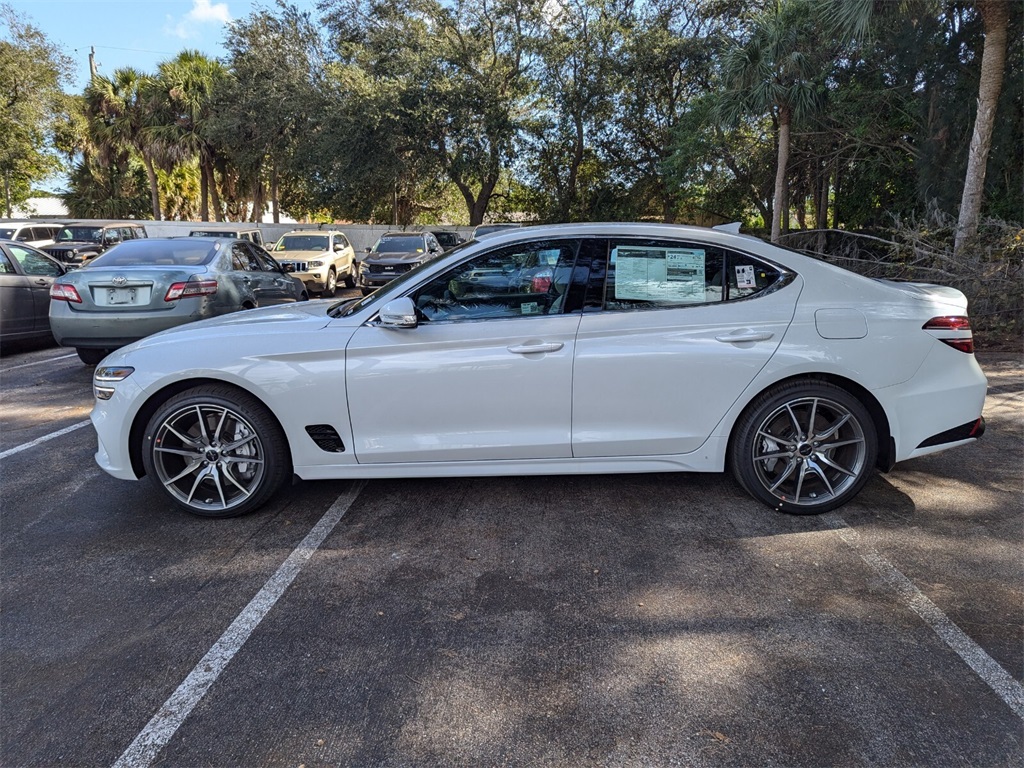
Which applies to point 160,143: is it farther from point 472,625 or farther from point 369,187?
point 472,625

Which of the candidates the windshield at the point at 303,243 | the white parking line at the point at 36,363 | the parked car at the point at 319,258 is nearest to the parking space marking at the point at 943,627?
the white parking line at the point at 36,363

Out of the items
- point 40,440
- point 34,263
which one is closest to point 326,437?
point 40,440

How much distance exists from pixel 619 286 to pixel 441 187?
28.1 meters

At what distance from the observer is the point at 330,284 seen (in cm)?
1673

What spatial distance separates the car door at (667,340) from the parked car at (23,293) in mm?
8464

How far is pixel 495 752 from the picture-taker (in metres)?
2.13

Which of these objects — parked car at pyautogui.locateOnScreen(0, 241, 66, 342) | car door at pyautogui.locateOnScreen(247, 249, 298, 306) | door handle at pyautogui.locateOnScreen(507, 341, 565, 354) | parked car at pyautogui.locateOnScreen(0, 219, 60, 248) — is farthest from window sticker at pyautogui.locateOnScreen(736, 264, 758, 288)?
parked car at pyautogui.locateOnScreen(0, 219, 60, 248)

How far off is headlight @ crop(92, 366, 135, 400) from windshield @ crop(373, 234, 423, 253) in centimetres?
1388

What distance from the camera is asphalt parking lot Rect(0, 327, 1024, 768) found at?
220cm

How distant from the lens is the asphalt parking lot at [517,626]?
2.20 m

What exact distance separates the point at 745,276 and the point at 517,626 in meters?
2.30

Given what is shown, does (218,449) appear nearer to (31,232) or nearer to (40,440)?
(40,440)

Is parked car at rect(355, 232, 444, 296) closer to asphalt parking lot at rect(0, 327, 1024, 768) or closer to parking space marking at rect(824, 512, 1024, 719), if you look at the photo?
asphalt parking lot at rect(0, 327, 1024, 768)

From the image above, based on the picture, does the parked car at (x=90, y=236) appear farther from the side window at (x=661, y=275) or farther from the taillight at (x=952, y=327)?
the taillight at (x=952, y=327)
